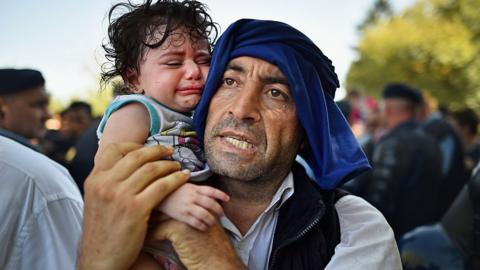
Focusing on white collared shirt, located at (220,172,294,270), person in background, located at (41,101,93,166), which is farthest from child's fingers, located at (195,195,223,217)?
person in background, located at (41,101,93,166)

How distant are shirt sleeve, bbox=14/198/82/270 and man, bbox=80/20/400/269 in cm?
57

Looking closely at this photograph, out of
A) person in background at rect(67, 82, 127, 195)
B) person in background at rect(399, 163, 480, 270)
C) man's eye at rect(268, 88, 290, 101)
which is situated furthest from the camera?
person in background at rect(67, 82, 127, 195)

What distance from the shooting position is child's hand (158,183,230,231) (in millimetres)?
1733

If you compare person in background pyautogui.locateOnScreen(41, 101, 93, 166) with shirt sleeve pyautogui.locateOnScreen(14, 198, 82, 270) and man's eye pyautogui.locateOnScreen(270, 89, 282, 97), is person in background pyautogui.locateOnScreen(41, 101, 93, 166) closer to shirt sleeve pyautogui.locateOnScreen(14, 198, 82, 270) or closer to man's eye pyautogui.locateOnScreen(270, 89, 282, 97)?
shirt sleeve pyautogui.locateOnScreen(14, 198, 82, 270)

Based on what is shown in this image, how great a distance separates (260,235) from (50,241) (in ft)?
3.25

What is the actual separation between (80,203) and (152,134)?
0.88 meters

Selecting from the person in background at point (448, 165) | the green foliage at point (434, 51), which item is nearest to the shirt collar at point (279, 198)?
the person in background at point (448, 165)

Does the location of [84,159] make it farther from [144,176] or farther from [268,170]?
[144,176]

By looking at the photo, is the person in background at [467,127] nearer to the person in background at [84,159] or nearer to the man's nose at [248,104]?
the person in background at [84,159]

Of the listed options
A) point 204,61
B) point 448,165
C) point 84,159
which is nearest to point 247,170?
point 204,61

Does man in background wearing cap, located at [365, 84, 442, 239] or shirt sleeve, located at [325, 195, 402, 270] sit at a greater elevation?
shirt sleeve, located at [325, 195, 402, 270]

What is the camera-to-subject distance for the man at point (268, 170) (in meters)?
1.84

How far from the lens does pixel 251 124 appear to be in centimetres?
210

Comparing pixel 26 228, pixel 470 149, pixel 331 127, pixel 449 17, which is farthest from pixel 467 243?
pixel 449 17
